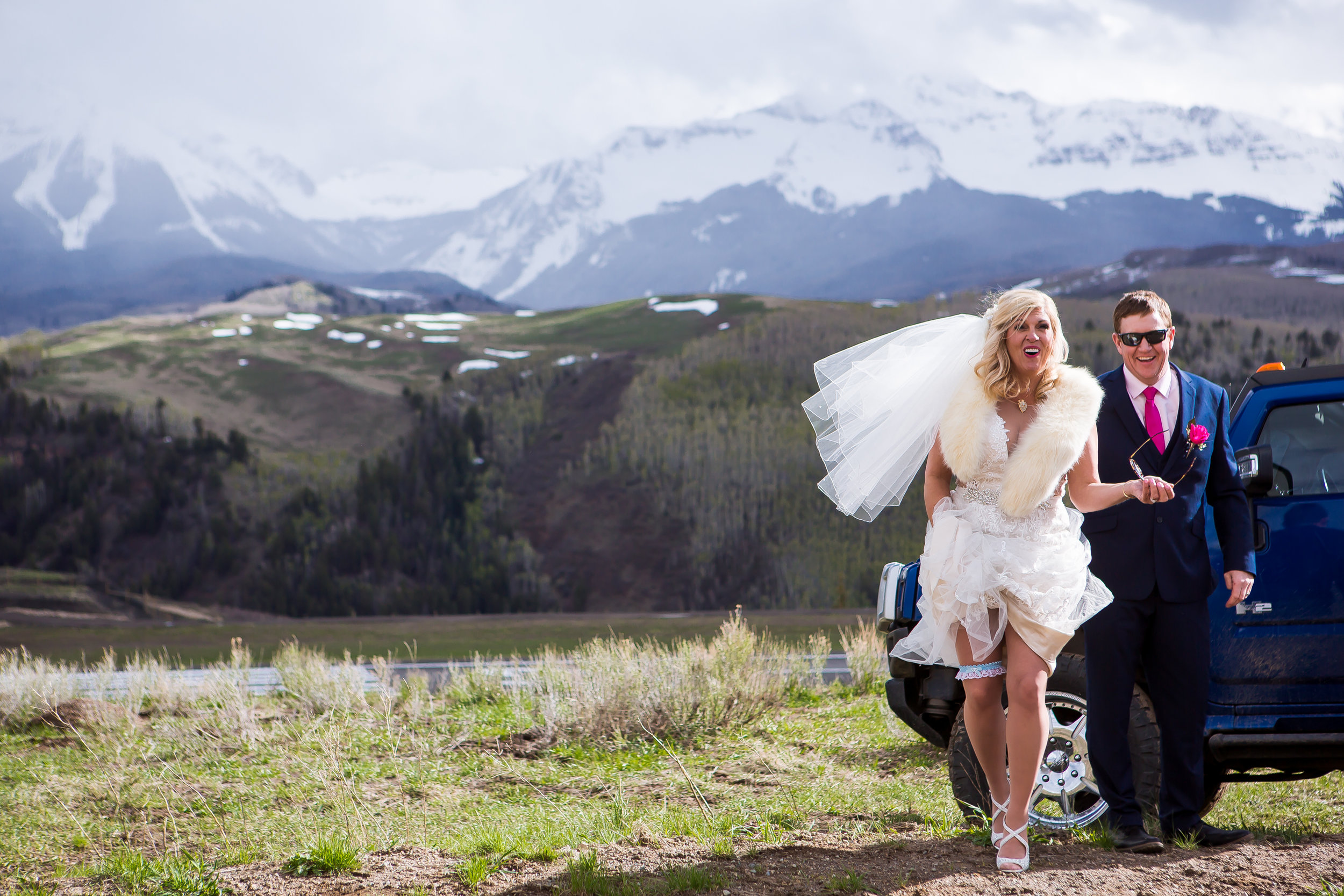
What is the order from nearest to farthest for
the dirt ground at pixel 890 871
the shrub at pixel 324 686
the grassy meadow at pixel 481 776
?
the dirt ground at pixel 890 871
the grassy meadow at pixel 481 776
the shrub at pixel 324 686

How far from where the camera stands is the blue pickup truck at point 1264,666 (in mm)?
4270

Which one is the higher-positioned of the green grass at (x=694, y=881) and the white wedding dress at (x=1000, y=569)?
the white wedding dress at (x=1000, y=569)

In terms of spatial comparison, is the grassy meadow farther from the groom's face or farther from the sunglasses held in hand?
the groom's face

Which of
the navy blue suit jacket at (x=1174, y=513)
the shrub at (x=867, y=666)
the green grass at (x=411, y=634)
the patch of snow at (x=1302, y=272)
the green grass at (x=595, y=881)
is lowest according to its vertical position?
the green grass at (x=411, y=634)

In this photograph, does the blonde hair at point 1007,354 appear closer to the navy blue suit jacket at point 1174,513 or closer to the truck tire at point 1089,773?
the navy blue suit jacket at point 1174,513

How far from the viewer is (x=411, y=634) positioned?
18.9m

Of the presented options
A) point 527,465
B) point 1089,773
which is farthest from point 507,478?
point 1089,773

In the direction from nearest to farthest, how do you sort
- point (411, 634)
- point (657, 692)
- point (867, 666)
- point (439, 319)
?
point (657, 692) < point (867, 666) < point (411, 634) < point (439, 319)

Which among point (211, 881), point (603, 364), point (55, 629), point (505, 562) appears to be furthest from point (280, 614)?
point (211, 881)

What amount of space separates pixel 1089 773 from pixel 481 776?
4.03 metres

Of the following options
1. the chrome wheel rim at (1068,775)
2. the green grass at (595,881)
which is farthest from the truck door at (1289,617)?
the green grass at (595,881)

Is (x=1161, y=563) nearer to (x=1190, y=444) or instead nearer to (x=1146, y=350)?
(x=1190, y=444)

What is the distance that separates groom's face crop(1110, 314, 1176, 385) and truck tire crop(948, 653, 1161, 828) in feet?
4.15

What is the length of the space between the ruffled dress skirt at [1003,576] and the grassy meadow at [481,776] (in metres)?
1.05
